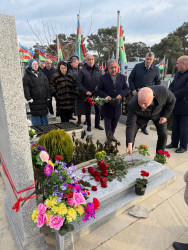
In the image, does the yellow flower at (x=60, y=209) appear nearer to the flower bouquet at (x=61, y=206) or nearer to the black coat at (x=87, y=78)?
the flower bouquet at (x=61, y=206)

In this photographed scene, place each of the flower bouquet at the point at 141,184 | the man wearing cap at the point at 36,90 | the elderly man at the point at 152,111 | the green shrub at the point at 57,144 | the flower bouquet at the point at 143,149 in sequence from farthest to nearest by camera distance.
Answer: the man wearing cap at the point at 36,90, the flower bouquet at the point at 143,149, the elderly man at the point at 152,111, the green shrub at the point at 57,144, the flower bouquet at the point at 141,184

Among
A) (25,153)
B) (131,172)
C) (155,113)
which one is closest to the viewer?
(25,153)

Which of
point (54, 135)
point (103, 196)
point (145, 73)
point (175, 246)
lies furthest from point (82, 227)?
point (145, 73)

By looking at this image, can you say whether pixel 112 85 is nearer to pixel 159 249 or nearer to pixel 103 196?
pixel 103 196

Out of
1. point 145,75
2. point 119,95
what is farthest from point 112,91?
point 145,75

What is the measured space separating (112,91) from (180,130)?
170 cm

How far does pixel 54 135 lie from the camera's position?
283 cm

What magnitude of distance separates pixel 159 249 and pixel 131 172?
3.31ft

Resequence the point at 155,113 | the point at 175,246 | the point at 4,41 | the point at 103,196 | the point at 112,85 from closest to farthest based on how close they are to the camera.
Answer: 1. the point at 4,41
2. the point at 175,246
3. the point at 103,196
4. the point at 155,113
5. the point at 112,85

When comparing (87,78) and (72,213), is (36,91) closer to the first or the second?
(87,78)

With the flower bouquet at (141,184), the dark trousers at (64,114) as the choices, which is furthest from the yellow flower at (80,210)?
the dark trousers at (64,114)

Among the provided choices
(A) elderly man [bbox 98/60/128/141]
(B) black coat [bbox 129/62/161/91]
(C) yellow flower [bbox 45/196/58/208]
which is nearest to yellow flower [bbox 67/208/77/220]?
(C) yellow flower [bbox 45/196/58/208]

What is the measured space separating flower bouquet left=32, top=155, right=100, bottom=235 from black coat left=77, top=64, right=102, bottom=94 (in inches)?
132

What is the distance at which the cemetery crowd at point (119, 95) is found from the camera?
3021mm
